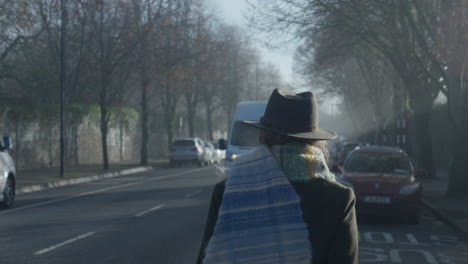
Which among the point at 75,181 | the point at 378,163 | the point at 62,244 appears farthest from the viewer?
the point at 75,181

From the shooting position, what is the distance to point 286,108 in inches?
109

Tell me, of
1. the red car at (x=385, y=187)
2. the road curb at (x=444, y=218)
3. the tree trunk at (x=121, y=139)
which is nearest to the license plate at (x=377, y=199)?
the red car at (x=385, y=187)

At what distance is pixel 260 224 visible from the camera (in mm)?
2553

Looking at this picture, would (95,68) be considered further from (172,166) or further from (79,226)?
(79,226)

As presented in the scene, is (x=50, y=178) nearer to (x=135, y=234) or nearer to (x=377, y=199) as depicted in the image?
(x=135, y=234)

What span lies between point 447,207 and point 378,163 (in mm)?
2447

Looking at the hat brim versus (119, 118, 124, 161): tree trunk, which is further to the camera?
(119, 118, 124, 161): tree trunk

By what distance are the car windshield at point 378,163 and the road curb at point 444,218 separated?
1204mm

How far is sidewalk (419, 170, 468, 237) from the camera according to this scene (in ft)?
42.0

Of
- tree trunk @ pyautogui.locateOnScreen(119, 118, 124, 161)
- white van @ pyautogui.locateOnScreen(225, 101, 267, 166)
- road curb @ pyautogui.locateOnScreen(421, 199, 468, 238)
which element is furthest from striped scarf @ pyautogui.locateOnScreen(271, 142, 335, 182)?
tree trunk @ pyautogui.locateOnScreen(119, 118, 124, 161)

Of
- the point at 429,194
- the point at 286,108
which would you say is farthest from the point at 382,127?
the point at 286,108

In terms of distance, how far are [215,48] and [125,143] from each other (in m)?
9.56

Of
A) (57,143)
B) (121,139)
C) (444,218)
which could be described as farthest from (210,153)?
(444,218)

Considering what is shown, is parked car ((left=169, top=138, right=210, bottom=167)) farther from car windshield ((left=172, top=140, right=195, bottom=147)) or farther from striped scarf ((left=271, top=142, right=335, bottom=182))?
striped scarf ((left=271, top=142, right=335, bottom=182))
